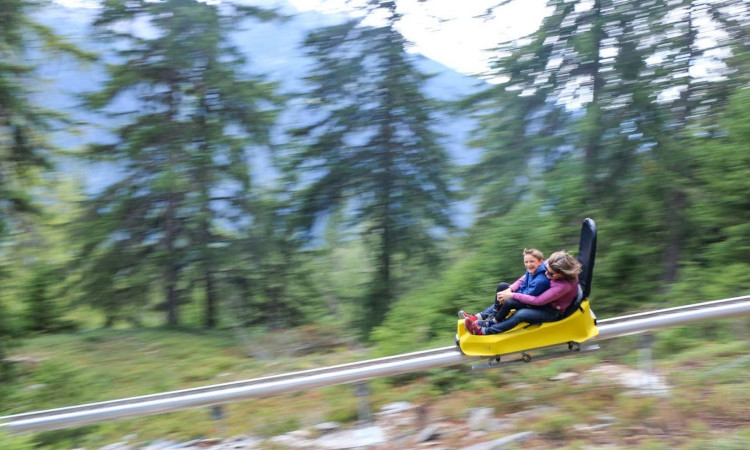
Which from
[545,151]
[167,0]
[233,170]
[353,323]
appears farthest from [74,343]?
[545,151]

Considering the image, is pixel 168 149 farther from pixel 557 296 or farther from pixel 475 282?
pixel 557 296

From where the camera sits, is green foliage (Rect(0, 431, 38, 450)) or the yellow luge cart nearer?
green foliage (Rect(0, 431, 38, 450))

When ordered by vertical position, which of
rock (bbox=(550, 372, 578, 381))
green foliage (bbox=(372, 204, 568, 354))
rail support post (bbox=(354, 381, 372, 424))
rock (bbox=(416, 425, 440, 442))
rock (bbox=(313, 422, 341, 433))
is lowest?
green foliage (bbox=(372, 204, 568, 354))

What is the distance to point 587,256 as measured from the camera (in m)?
4.54

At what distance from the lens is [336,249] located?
10.9 meters

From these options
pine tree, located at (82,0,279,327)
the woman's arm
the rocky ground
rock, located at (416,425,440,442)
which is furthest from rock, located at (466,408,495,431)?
pine tree, located at (82,0,279,327)

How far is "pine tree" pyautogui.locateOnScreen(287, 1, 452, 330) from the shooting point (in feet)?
34.3

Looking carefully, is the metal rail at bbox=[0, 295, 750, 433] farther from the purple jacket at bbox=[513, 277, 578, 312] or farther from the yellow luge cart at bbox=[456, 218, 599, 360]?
the purple jacket at bbox=[513, 277, 578, 312]

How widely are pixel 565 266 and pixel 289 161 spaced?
7175mm

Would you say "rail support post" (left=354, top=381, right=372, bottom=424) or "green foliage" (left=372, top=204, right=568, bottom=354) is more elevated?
"rail support post" (left=354, top=381, right=372, bottom=424)

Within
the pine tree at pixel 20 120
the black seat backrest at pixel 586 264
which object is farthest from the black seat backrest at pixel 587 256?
the pine tree at pixel 20 120

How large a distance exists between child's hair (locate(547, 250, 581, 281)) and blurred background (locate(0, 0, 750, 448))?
3424 mm

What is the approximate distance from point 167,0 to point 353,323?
21.8 feet

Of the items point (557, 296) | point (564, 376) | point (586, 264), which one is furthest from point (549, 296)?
point (564, 376)
